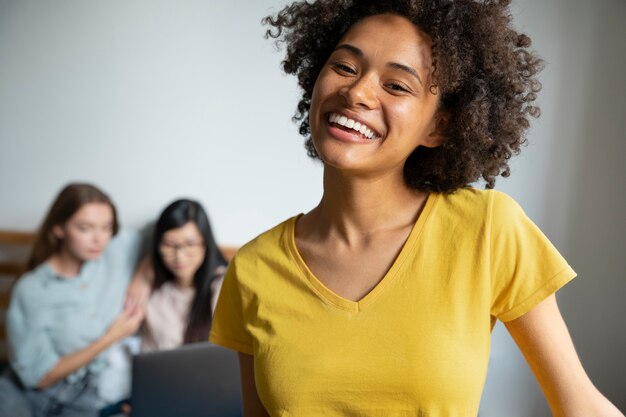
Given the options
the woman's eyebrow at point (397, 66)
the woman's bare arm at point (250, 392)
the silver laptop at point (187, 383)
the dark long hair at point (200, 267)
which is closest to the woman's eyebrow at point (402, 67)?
the woman's eyebrow at point (397, 66)

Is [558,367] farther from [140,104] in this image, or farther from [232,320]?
[140,104]

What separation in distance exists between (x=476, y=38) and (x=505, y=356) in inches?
95.7

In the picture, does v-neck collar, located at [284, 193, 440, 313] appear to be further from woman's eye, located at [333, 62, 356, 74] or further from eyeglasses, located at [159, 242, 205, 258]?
eyeglasses, located at [159, 242, 205, 258]

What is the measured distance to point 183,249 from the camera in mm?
2994

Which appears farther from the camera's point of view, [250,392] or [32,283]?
[32,283]

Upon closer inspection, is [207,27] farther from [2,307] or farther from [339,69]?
[339,69]

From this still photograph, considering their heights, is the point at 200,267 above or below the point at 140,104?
below

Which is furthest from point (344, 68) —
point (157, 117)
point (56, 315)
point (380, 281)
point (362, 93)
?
point (157, 117)

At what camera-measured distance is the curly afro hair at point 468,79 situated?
2.87 feet

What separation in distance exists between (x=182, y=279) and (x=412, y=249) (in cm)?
226

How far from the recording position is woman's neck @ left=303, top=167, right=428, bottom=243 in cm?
92

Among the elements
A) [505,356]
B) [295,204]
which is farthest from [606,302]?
[295,204]

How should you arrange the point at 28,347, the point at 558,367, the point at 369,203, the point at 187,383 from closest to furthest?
1. the point at 558,367
2. the point at 369,203
3. the point at 187,383
4. the point at 28,347

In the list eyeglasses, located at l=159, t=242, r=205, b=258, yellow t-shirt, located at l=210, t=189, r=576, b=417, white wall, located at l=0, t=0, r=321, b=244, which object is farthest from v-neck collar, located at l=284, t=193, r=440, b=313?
white wall, located at l=0, t=0, r=321, b=244
